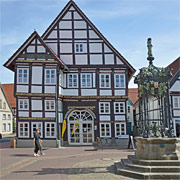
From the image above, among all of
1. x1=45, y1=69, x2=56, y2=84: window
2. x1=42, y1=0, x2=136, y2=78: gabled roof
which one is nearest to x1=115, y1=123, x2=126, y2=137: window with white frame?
x1=42, y1=0, x2=136, y2=78: gabled roof

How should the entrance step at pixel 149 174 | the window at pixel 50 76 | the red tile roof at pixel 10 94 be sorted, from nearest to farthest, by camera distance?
the entrance step at pixel 149 174 < the window at pixel 50 76 < the red tile roof at pixel 10 94

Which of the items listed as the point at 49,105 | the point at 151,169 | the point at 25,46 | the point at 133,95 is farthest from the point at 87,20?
the point at 133,95

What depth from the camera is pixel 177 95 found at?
25.6 m

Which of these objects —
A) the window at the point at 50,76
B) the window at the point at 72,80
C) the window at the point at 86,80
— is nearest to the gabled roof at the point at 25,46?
the window at the point at 50,76

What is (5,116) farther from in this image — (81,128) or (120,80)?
(120,80)

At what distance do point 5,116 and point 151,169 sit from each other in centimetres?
3983

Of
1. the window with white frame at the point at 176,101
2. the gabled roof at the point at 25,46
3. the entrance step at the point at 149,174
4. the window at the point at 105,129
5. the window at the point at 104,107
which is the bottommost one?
the entrance step at the point at 149,174

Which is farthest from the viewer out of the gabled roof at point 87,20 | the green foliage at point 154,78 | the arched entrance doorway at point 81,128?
the gabled roof at point 87,20

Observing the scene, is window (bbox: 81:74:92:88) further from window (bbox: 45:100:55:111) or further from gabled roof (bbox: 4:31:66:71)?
window (bbox: 45:100:55:111)

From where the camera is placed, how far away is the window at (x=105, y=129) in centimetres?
2345

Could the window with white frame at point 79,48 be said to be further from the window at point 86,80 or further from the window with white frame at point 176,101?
the window with white frame at point 176,101

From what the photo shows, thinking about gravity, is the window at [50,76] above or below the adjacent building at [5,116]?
above

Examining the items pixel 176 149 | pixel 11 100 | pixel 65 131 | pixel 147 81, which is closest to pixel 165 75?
pixel 147 81

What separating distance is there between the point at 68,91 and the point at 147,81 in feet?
44.4
